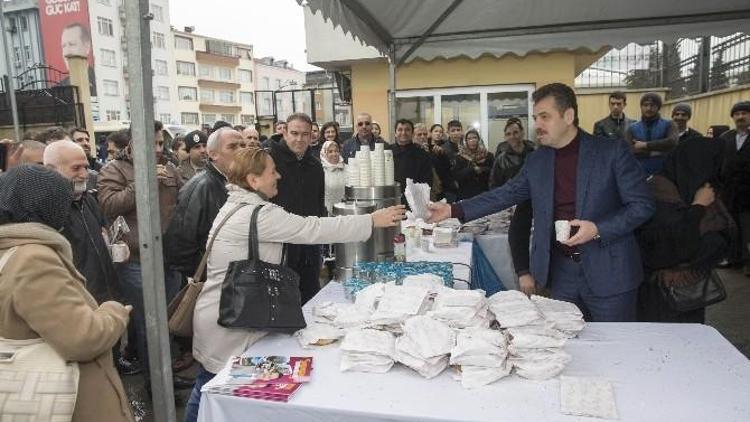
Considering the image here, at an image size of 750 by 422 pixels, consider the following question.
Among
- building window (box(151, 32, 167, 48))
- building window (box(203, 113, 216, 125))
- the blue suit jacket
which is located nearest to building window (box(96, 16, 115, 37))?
building window (box(151, 32, 167, 48))

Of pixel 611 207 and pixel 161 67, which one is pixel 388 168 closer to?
pixel 611 207

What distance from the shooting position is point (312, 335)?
6.55 feet

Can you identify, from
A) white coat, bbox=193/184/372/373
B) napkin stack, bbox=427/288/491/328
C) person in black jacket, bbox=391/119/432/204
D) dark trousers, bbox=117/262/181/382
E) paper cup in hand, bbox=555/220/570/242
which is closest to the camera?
napkin stack, bbox=427/288/491/328

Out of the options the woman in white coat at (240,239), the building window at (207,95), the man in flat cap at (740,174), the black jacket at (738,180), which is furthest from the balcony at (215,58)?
the woman in white coat at (240,239)

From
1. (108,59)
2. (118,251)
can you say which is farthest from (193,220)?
(108,59)

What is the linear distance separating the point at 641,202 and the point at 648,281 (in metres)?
0.67

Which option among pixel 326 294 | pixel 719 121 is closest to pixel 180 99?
pixel 719 121

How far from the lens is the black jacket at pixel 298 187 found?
386cm

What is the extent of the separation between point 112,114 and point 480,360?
50.3 meters

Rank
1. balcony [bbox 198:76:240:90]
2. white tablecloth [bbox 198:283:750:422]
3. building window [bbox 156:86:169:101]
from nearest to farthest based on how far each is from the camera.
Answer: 1. white tablecloth [bbox 198:283:750:422]
2. building window [bbox 156:86:169:101]
3. balcony [bbox 198:76:240:90]

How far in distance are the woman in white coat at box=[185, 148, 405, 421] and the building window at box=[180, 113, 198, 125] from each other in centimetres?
5664

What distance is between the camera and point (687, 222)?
8.98ft

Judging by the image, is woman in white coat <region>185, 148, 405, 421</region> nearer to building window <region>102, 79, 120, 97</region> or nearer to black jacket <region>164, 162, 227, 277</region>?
black jacket <region>164, 162, 227, 277</region>

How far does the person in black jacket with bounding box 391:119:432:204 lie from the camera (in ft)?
18.6
